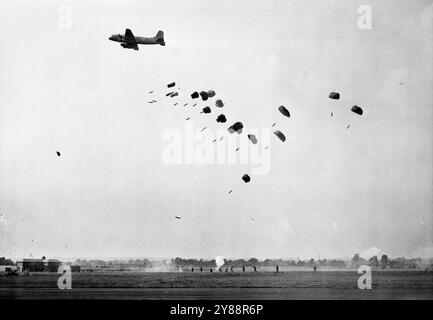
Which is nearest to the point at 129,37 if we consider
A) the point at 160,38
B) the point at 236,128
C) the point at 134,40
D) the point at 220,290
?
the point at 134,40

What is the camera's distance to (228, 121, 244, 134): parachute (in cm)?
2910

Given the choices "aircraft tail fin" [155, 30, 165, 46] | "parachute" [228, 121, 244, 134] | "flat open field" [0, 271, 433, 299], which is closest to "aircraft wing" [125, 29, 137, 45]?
"aircraft tail fin" [155, 30, 165, 46]

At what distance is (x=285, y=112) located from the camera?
29906mm

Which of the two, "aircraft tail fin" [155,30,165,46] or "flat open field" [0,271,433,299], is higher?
"aircraft tail fin" [155,30,165,46]

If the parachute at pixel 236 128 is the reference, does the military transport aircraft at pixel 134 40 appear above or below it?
above

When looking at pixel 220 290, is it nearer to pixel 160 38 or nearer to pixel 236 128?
pixel 236 128

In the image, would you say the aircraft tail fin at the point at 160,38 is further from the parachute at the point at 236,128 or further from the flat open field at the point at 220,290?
the flat open field at the point at 220,290

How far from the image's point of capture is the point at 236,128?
2953 cm

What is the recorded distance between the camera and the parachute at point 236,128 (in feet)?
95.5

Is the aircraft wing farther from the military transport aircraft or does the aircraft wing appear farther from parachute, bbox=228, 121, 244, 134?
parachute, bbox=228, 121, 244, 134

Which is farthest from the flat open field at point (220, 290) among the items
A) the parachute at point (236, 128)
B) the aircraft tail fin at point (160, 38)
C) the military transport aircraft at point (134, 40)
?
the aircraft tail fin at point (160, 38)
